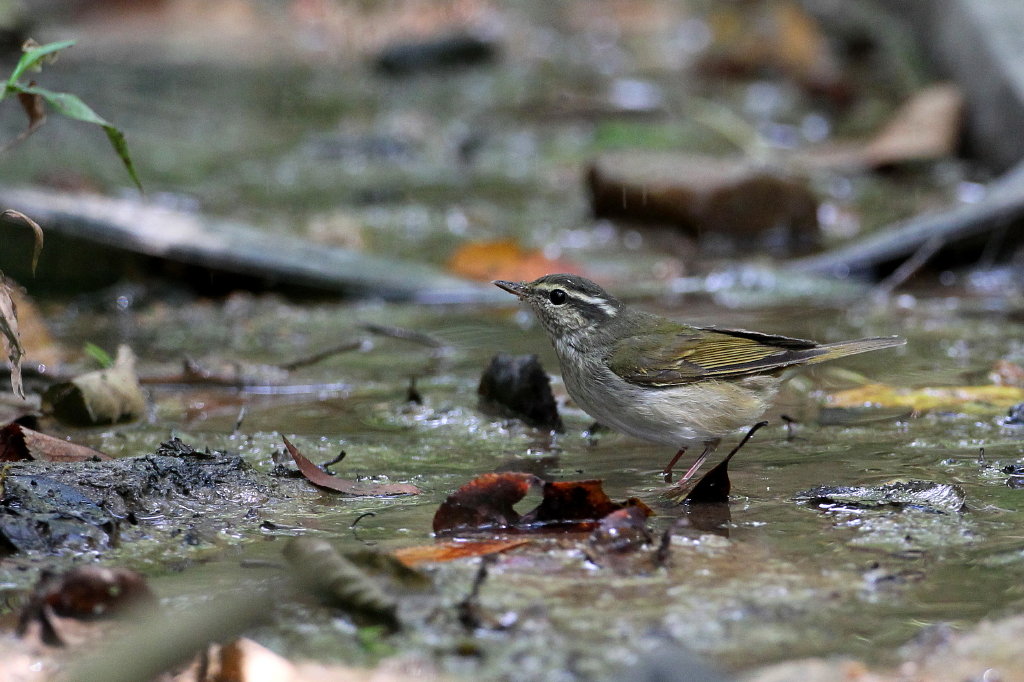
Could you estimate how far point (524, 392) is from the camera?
5.09 meters

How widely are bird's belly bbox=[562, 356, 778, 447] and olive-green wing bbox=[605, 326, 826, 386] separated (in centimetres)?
5

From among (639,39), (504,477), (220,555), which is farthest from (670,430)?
(639,39)

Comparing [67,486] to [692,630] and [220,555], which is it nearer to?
[220,555]

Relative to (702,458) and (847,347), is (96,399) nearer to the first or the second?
(702,458)

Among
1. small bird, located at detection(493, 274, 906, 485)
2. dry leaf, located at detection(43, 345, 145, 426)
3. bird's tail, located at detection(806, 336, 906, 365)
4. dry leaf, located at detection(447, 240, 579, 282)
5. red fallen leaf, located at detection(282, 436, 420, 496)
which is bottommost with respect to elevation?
dry leaf, located at detection(447, 240, 579, 282)

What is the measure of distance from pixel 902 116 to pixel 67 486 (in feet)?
32.5

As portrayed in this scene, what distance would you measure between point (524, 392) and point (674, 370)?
2.08 ft

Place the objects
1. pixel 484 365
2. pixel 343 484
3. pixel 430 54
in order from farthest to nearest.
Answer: pixel 430 54 < pixel 484 365 < pixel 343 484

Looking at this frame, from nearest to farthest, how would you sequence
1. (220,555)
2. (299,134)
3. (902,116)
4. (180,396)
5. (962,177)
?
1. (220,555)
2. (180,396)
3. (962,177)
4. (902,116)
5. (299,134)

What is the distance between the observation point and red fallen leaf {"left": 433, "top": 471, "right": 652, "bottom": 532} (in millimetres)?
3539

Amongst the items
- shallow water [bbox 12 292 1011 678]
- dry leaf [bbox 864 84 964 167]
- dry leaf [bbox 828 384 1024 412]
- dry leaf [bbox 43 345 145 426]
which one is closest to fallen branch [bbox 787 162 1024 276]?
shallow water [bbox 12 292 1011 678]

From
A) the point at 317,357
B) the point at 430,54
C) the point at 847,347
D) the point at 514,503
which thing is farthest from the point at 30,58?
the point at 430,54

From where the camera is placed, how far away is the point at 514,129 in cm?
1280

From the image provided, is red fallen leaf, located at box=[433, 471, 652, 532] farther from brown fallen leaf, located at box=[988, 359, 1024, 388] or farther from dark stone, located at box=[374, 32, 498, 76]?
dark stone, located at box=[374, 32, 498, 76]
